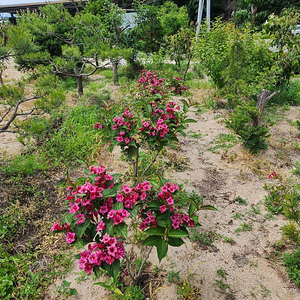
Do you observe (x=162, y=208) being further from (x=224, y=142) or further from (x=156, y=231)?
(x=224, y=142)

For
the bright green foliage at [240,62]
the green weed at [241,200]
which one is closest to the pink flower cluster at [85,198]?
the green weed at [241,200]

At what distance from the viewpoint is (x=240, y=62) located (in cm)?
503

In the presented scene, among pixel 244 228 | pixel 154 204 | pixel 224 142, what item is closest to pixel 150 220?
pixel 154 204

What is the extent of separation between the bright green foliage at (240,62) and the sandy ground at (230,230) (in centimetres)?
121

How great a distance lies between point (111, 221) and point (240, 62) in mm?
4931

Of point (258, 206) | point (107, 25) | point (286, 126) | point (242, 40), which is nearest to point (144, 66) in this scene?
point (107, 25)

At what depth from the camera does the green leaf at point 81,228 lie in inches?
47.8

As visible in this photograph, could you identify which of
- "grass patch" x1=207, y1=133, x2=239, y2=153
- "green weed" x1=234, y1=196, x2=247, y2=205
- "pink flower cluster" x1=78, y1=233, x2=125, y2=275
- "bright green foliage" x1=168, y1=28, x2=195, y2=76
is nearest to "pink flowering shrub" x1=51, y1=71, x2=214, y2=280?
"pink flower cluster" x1=78, y1=233, x2=125, y2=275

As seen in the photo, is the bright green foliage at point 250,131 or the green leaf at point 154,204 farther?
the bright green foliage at point 250,131

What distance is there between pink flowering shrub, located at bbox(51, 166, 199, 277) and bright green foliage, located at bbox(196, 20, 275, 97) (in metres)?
3.98

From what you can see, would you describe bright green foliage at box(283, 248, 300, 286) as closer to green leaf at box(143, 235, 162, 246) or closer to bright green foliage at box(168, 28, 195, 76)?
green leaf at box(143, 235, 162, 246)

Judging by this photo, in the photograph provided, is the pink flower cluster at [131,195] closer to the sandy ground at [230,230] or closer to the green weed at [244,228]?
the sandy ground at [230,230]

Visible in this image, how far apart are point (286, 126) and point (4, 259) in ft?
16.1

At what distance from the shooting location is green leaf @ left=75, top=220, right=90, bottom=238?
121 centimetres
